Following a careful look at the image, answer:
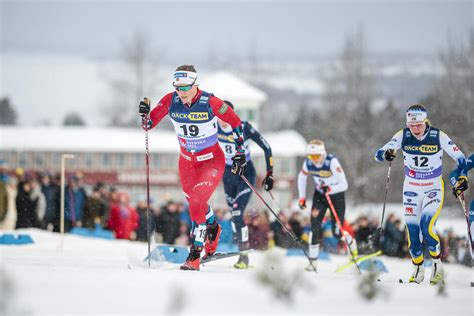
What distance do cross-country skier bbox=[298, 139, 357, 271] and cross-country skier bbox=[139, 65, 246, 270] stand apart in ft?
9.24

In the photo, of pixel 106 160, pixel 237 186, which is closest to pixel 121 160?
pixel 106 160

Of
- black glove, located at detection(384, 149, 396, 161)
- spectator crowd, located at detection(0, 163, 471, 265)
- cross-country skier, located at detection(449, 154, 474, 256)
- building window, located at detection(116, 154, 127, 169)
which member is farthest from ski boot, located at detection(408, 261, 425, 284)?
building window, located at detection(116, 154, 127, 169)

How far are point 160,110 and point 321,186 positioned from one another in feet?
12.2

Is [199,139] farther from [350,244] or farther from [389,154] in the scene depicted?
[350,244]

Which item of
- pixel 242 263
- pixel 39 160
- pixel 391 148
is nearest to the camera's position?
pixel 391 148

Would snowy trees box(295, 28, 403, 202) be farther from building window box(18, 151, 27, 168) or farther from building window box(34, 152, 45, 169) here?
building window box(18, 151, 27, 168)

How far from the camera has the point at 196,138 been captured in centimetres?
832

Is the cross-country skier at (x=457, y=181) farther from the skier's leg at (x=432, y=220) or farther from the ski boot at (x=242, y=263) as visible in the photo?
the ski boot at (x=242, y=263)

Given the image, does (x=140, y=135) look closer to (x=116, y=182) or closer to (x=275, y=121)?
(x=116, y=182)

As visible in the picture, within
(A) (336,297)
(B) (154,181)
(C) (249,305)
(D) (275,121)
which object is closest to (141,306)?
(C) (249,305)

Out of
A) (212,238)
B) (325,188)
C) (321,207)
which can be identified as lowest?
(212,238)

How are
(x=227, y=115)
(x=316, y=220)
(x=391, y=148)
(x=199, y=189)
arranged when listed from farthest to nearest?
(x=316, y=220) < (x=391, y=148) < (x=227, y=115) < (x=199, y=189)

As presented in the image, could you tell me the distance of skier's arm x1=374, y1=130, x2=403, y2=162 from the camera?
9.02m

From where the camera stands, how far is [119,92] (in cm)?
7031
